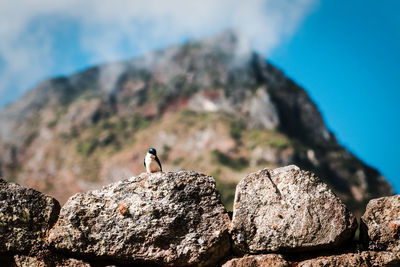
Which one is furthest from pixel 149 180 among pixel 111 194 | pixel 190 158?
pixel 190 158

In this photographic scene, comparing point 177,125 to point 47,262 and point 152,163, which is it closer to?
point 152,163

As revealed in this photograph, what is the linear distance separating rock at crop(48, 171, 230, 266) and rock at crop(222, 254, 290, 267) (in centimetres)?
23

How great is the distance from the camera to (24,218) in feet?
19.4

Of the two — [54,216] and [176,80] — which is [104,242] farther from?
[176,80]

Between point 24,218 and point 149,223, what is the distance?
5.57ft

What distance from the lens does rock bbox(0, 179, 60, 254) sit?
5.78m

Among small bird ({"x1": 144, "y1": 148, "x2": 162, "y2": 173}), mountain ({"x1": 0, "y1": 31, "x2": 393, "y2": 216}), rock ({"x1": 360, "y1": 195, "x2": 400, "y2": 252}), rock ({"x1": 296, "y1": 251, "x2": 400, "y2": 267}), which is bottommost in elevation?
rock ({"x1": 296, "y1": 251, "x2": 400, "y2": 267})

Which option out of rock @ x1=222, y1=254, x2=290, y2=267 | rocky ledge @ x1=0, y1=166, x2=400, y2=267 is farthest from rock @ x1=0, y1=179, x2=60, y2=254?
rock @ x1=222, y1=254, x2=290, y2=267

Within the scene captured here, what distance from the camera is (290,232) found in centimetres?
586

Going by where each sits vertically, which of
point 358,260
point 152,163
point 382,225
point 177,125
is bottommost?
point 358,260

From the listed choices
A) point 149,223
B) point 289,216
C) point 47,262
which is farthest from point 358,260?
point 47,262

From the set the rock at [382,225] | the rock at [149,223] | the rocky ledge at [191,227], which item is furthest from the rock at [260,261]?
the rock at [382,225]

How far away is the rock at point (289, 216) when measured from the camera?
583 cm

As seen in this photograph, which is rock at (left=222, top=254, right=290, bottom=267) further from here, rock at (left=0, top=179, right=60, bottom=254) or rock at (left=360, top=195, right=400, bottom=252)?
rock at (left=0, top=179, right=60, bottom=254)
